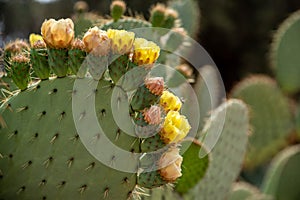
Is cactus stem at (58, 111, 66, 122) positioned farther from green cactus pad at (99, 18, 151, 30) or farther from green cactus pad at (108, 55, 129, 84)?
green cactus pad at (99, 18, 151, 30)

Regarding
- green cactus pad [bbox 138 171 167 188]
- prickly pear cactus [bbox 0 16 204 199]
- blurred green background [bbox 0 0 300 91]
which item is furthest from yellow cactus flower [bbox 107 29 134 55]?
blurred green background [bbox 0 0 300 91]

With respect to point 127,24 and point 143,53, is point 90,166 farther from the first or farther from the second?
point 127,24

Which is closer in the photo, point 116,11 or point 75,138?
point 75,138

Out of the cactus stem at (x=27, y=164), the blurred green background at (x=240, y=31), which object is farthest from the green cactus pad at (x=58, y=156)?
the blurred green background at (x=240, y=31)

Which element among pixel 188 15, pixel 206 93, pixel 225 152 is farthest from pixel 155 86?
pixel 188 15

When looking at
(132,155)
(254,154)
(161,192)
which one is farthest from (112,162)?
(254,154)

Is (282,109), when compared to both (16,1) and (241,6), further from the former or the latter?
(241,6)
